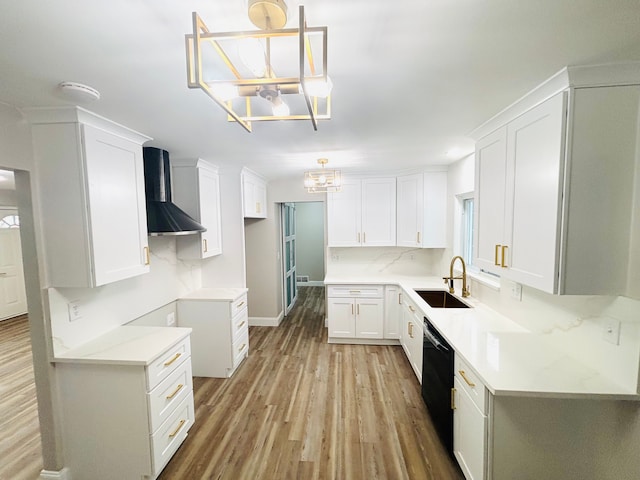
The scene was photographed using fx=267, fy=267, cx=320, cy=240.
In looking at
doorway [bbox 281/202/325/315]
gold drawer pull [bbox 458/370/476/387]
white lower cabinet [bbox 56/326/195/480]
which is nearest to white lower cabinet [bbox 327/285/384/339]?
gold drawer pull [bbox 458/370/476/387]

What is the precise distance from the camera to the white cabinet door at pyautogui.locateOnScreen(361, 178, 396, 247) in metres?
3.82

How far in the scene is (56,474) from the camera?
5.82ft

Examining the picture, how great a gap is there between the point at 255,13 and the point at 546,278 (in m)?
1.77

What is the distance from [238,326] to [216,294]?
460 mm

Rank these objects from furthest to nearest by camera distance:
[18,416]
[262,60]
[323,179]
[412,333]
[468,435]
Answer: [412,333] < [323,179] < [18,416] < [468,435] < [262,60]

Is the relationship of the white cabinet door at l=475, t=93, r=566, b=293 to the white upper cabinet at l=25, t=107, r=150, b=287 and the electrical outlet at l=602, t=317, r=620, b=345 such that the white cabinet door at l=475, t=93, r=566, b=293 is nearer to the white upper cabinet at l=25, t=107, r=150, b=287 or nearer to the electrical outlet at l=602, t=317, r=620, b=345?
the electrical outlet at l=602, t=317, r=620, b=345

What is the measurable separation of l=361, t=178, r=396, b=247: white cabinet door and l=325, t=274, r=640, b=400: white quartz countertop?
1.55m

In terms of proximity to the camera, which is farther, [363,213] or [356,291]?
[363,213]

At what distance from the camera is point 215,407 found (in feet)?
8.23

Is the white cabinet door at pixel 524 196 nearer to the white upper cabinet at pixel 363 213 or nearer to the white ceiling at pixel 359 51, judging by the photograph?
the white ceiling at pixel 359 51

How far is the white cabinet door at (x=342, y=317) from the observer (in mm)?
3676

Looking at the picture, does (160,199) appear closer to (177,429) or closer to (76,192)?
(76,192)


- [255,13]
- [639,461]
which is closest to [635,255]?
[639,461]

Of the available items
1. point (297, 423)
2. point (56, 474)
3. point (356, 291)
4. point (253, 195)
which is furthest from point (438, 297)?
point (56, 474)
